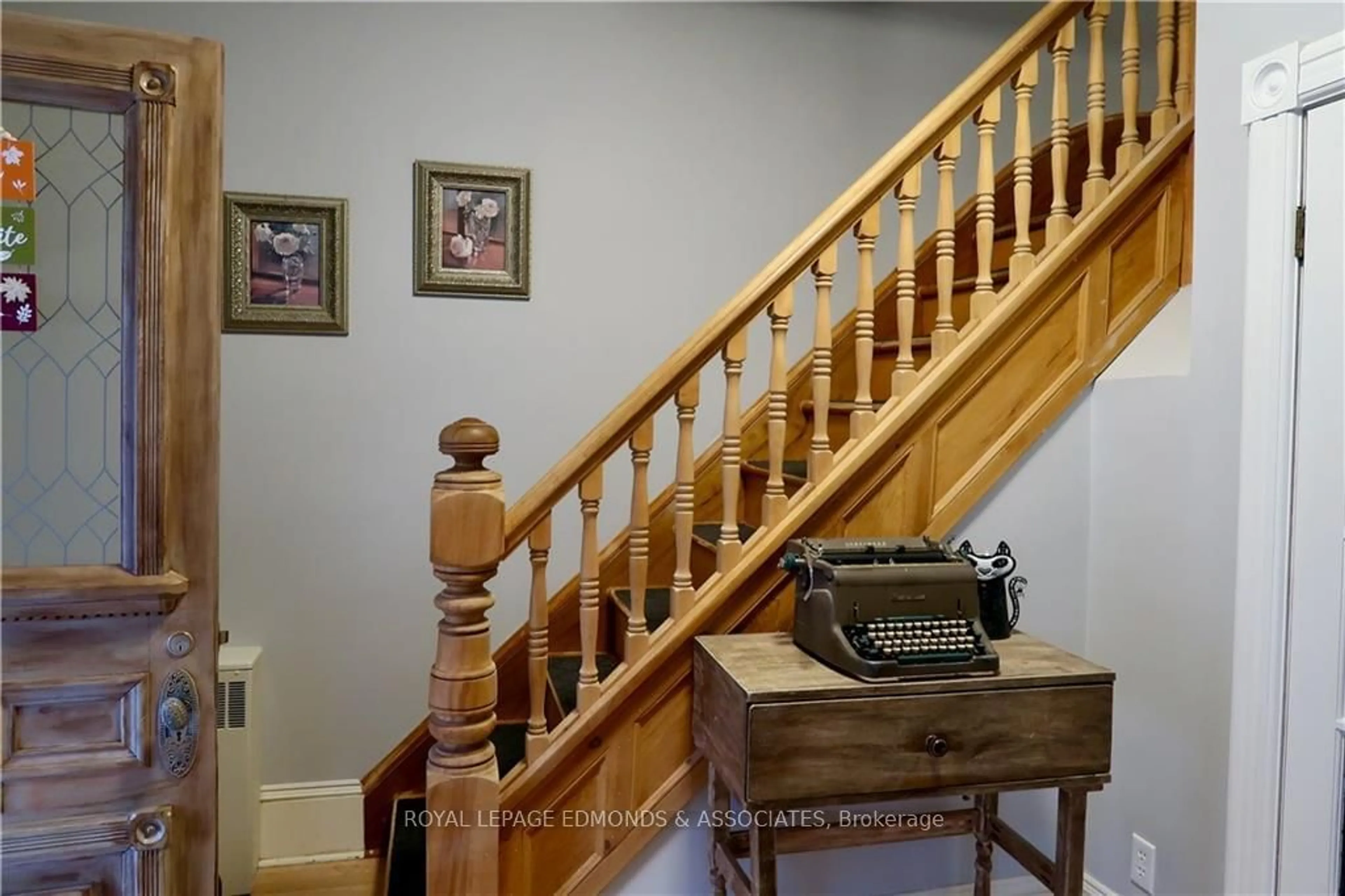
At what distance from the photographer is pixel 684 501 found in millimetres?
1825

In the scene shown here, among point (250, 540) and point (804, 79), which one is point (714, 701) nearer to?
point (250, 540)

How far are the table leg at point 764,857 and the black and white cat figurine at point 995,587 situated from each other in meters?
0.64

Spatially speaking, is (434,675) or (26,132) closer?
(26,132)

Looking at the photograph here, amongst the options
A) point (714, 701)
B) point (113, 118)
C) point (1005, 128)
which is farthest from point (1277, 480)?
point (113, 118)

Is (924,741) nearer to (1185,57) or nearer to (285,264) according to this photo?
(1185,57)

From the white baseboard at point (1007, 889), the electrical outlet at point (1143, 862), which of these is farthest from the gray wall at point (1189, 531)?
the white baseboard at point (1007, 889)

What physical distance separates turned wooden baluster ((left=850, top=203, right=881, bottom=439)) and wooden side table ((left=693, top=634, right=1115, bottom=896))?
1.99ft

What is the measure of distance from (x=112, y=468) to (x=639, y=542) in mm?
1034

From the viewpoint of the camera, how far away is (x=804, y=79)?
2.98 meters

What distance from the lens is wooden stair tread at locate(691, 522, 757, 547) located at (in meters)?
2.26

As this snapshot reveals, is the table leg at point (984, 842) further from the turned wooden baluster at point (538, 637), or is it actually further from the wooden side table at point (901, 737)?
the turned wooden baluster at point (538, 637)

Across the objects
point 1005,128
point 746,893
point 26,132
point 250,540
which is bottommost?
point 746,893

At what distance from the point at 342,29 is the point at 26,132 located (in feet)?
4.48

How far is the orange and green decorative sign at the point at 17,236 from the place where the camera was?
146cm
